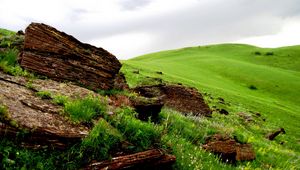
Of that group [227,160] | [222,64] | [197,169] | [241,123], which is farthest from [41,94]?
[222,64]

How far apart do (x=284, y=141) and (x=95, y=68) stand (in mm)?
21884

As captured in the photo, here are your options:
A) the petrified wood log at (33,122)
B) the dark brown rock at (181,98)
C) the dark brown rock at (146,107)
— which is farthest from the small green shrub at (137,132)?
the dark brown rock at (181,98)

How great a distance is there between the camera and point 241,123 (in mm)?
31016

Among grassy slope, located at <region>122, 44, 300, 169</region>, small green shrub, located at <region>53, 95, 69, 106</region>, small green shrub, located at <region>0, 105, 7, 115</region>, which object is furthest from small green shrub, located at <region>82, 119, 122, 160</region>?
grassy slope, located at <region>122, 44, 300, 169</region>

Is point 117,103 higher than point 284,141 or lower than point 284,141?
higher

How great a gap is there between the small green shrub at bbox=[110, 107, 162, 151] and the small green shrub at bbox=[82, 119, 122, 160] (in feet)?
1.40

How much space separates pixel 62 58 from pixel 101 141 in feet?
18.2

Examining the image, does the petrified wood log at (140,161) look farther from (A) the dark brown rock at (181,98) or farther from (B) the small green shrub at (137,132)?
(A) the dark brown rock at (181,98)

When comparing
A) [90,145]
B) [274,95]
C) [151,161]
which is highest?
[90,145]

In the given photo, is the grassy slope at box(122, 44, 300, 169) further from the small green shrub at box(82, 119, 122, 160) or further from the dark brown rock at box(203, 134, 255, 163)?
the small green shrub at box(82, 119, 122, 160)

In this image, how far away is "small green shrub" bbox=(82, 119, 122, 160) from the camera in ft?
25.5

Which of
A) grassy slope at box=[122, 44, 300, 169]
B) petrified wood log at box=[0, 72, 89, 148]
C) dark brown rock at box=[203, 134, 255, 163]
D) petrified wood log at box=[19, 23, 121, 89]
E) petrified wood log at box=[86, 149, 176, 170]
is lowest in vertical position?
grassy slope at box=[122, 44, 300, 169]

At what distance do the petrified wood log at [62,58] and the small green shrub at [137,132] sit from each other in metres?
3.72

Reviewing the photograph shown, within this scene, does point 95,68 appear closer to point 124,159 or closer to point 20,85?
point 20,85
